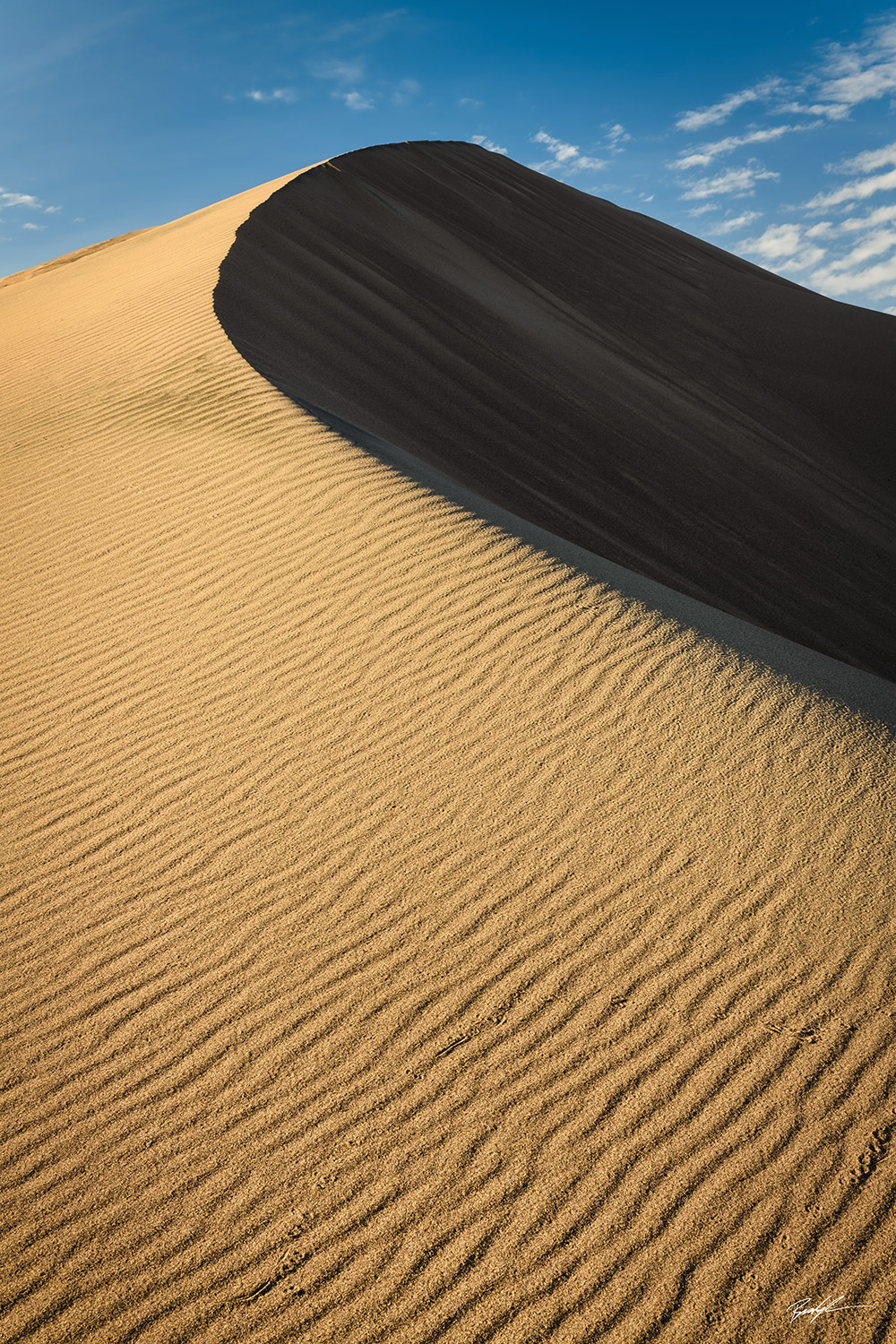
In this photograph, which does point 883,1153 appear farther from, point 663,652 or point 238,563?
point 238,563

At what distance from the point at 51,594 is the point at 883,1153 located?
5.00 m

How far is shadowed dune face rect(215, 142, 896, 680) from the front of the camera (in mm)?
8555
